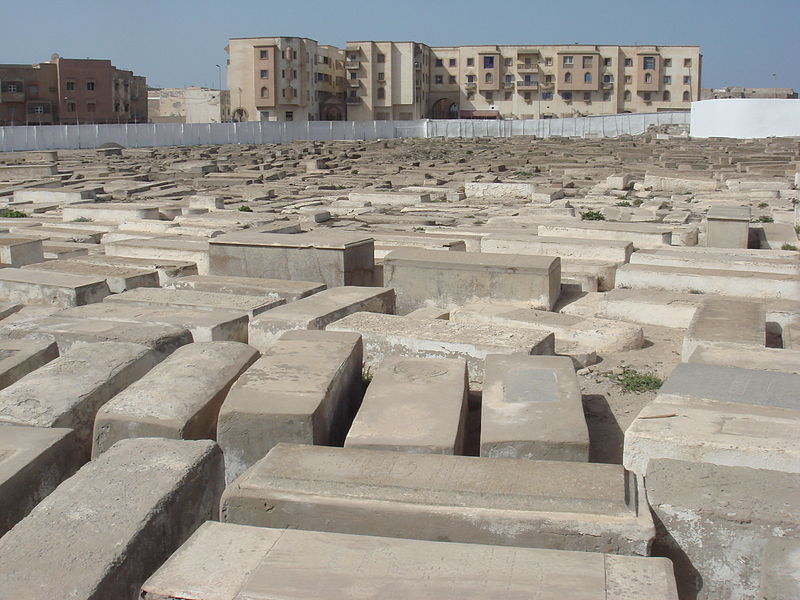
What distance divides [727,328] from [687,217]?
26.2ft

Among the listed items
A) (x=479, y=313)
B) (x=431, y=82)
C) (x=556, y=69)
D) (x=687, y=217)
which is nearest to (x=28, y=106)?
(x=431, y=82)

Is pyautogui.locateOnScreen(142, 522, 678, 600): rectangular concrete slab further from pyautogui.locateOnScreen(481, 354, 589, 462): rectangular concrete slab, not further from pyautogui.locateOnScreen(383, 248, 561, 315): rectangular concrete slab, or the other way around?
pyautogui.locateOnScreen(383, 248, 561, 315): rectangular concrete slab

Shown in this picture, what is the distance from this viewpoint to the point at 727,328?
5195 mm

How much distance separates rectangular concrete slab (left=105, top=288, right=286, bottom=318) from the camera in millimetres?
5806

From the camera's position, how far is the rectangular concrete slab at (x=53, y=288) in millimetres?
6367

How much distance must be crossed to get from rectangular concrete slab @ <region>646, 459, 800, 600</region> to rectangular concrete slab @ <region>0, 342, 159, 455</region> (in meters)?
2.58

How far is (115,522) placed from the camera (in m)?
2.85

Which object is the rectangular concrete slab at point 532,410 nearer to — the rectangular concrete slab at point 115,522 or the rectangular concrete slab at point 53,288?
the rectangular concrete slab at point 115,522

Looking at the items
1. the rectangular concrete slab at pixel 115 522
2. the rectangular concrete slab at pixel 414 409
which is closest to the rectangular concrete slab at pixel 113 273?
the rectangular concrete slab at pixel 414 409

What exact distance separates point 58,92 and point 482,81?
111ft

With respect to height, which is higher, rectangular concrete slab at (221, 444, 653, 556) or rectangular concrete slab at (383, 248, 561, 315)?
rectangular concrete slab at (383, 248, 561, 315)

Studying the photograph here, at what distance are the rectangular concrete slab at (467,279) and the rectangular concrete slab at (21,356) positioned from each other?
2.92 m

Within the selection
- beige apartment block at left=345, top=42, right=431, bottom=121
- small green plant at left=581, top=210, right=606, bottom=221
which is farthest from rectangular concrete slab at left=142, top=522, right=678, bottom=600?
beige apartment block at left=345, top=42, right=431, bottom=121

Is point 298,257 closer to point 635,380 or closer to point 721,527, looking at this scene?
point 635,380
